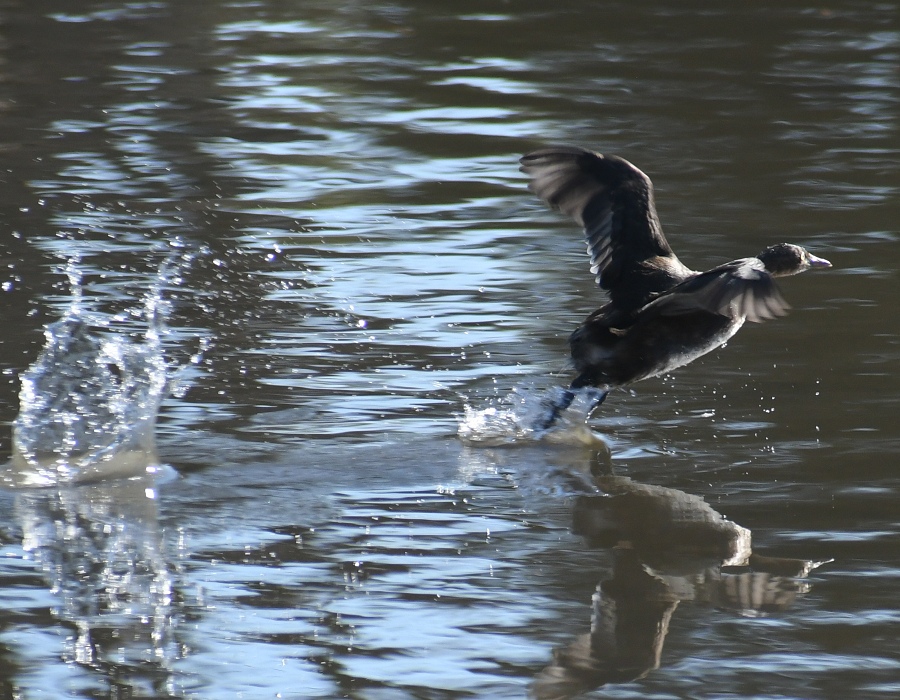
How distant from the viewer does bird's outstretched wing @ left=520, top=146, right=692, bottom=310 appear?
596 centimetres

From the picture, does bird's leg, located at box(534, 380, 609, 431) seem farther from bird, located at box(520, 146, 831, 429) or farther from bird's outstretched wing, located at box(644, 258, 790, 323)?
bird's outstretched wing, located at box(644, 258, 790, 323)

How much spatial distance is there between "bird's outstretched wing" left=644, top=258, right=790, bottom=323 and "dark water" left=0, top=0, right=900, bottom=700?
26.2 inches

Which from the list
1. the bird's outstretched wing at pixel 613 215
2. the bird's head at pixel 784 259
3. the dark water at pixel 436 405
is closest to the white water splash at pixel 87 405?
the dark water at pixel 436 405

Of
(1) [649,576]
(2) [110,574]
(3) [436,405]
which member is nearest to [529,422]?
(3) [436,405]

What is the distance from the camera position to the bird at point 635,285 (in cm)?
491

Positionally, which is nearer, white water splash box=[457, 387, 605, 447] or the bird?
the bird

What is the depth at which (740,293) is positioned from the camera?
4.78m

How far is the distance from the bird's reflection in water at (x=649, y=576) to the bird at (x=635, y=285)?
1.74 feet

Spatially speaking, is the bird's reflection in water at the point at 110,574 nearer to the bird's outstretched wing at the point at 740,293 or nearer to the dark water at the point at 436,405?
the dark water at the point at 436,405

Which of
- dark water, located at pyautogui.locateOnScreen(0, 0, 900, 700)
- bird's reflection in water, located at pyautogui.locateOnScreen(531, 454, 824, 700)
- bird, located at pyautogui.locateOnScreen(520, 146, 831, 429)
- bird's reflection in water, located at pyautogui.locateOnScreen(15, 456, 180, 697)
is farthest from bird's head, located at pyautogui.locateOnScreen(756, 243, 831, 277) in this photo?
bird's reflection in water, located at pyautogui.locateOnScreen(15, 456, 180, 697)

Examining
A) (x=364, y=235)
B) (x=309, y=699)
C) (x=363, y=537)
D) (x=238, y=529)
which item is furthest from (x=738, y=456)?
(x=364, y=235)

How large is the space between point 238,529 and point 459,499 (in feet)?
2.54

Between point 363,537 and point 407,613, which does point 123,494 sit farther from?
point 407,613

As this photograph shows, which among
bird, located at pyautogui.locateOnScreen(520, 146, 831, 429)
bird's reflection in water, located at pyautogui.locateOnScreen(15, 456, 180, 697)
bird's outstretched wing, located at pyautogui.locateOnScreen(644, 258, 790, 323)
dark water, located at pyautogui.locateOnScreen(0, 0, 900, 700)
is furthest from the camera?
bird, located at pyautogui.locateOnScreen(520, 146, 831, 429)
